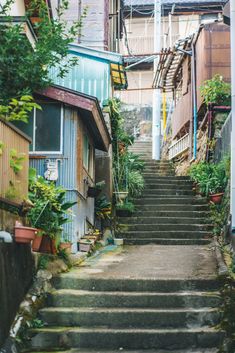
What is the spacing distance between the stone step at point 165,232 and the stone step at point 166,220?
421 mm

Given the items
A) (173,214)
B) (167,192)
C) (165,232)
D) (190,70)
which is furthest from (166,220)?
(190,70)

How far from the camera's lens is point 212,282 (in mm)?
9953

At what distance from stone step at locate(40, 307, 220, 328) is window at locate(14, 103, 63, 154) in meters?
4.59

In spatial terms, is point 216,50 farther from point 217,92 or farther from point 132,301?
point 132,301

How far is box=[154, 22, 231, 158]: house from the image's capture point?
21328 mm

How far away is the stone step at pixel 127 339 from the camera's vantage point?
8.44 meters

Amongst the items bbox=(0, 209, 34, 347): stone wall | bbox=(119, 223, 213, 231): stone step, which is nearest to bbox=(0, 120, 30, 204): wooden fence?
bbox=(0, 209, 34, 347): stone wall

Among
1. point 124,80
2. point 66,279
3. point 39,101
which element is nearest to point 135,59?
point 124,80

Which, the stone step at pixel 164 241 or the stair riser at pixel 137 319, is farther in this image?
the stone step at pixel 164 241

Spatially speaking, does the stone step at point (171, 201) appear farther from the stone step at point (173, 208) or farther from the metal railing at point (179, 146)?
the metal railing at point (179, 146)

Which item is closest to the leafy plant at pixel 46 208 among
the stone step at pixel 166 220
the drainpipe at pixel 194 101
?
the stone step at pixel 166 220

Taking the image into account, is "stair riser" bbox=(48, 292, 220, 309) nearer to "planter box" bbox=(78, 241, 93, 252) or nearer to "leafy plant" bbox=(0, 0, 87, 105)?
"planter box" bbox=(78, 241, 93, 252)

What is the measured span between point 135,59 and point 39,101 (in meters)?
22.1

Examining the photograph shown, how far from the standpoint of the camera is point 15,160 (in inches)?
362
